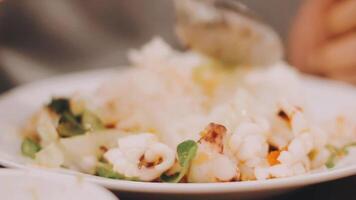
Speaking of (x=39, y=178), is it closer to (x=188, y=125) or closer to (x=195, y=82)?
(x=188, y=125)

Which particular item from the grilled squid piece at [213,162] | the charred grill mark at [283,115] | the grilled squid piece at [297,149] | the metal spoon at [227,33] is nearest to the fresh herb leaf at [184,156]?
the grilled squid piece at [213,162]

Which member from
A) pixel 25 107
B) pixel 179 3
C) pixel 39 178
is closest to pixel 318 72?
pixel 179 3

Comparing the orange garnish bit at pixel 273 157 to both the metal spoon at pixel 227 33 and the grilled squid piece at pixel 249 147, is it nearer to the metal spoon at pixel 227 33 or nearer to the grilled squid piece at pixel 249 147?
the grilled squid piece at pixel 249 147

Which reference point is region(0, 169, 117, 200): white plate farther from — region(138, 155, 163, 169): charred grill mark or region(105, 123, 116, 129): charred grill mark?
region(105, 123, 116, 129): charred grill mark

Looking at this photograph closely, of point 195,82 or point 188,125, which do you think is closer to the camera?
point 188,125

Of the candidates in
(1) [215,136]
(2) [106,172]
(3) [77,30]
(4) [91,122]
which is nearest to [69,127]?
(4) [91,122]

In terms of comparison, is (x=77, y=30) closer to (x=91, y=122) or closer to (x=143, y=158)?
(x=91, y=122)
